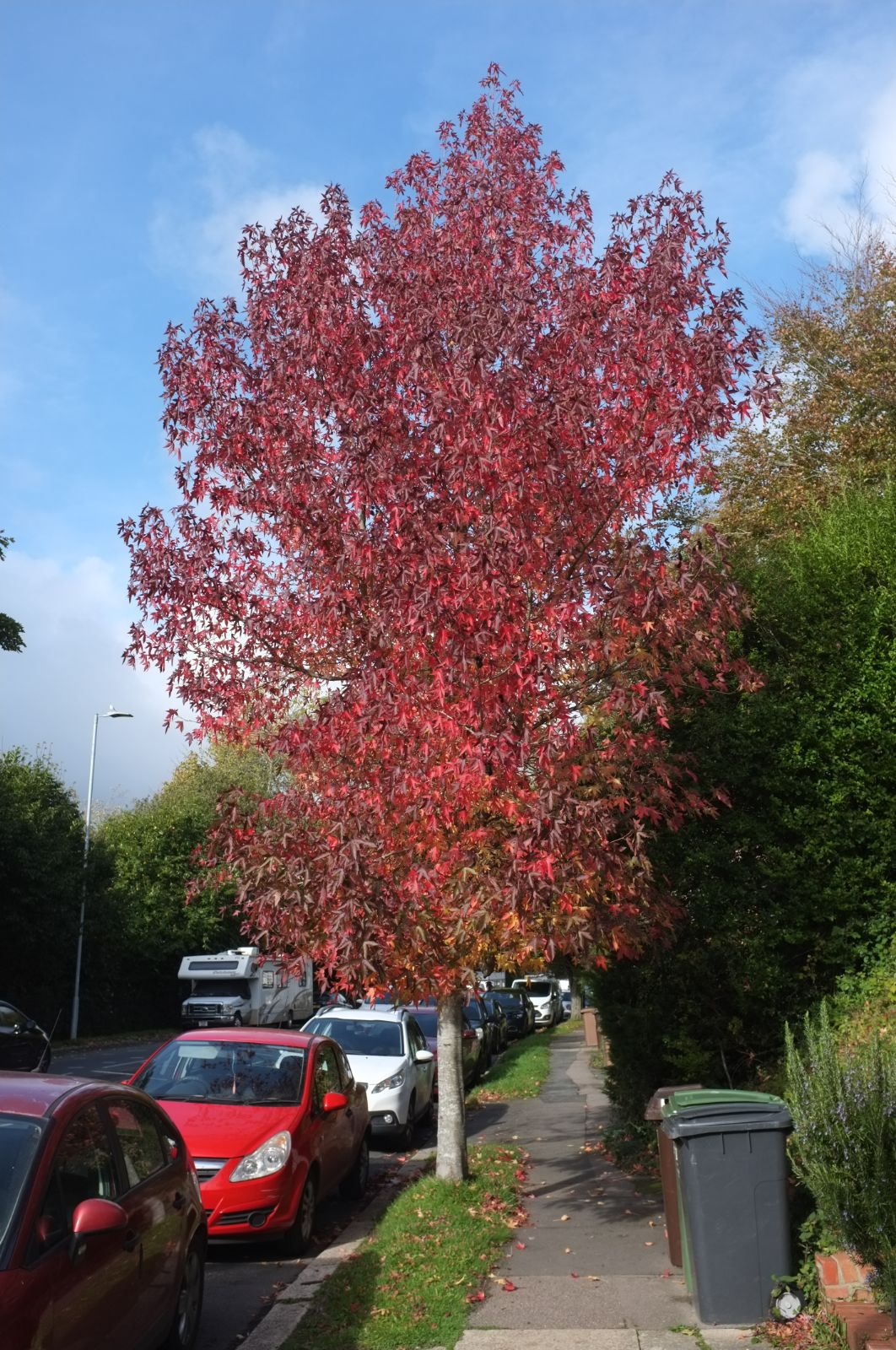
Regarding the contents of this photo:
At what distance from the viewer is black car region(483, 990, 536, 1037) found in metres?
35.7

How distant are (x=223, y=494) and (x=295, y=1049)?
184 inches

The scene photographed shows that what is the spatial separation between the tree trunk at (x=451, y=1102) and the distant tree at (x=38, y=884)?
2437 centimetres

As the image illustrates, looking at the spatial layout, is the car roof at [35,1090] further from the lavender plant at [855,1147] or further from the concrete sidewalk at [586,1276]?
the lavender plant at [855,1147]

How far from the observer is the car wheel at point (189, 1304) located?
20.2 ft

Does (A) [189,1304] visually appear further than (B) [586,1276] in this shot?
No

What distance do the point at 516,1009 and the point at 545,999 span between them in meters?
7.83

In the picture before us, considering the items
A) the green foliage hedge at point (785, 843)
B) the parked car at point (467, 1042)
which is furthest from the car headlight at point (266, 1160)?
the parked car at point (467, 1042)

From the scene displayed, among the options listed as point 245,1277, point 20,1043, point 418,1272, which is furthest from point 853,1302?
point 20,1043

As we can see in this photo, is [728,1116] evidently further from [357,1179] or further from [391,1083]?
[391,1083]

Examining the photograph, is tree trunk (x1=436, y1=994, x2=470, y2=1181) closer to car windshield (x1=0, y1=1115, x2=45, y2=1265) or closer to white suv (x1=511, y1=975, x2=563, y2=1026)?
car windshield (x1=0, y1=1115, x2=45, y2=1265)

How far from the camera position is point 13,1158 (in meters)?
4.85

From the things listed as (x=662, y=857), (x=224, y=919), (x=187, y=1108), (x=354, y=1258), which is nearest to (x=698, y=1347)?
(x=354, y=1258)

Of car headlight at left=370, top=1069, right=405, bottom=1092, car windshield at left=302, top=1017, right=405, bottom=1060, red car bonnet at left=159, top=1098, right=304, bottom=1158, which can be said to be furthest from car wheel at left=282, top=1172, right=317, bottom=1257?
car windshield at left=302, top=1017, right=405, bottom=1060

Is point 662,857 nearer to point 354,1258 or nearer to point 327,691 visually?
point 327,691
